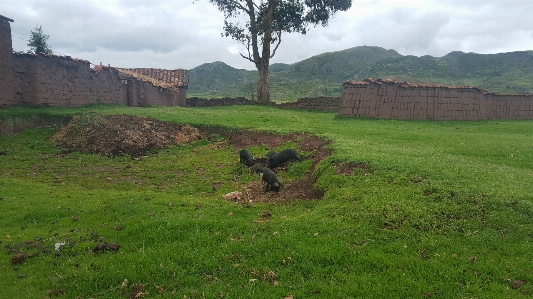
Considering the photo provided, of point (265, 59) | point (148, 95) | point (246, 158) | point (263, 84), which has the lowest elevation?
point (246, 158)

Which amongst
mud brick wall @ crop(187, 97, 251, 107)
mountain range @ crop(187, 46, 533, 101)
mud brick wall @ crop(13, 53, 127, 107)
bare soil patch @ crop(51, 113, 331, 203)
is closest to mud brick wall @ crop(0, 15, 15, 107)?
mud brick wall @ crop(13, 53, 127, 107)

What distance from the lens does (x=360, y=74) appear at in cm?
6794

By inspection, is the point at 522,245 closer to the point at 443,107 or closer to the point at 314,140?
the point at 314,140

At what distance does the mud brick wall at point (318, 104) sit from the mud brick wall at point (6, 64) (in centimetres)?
1853

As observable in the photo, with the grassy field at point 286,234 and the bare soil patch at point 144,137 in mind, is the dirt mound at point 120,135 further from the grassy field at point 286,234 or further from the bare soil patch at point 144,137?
the grassy field at point 286,234

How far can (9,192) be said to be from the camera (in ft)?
29.6

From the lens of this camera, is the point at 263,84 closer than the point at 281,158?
No

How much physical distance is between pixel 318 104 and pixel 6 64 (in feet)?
67.8

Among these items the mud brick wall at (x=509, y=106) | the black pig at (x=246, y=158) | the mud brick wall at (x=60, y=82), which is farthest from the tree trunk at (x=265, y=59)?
the black pig at (x=246, y=158)

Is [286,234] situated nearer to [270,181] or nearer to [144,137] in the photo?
[270,181]

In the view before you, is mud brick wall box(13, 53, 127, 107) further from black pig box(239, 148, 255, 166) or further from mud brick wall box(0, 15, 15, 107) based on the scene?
black pig box(239, 148, 255, 166)

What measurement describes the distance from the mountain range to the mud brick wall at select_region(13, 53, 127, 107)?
26.2 metres

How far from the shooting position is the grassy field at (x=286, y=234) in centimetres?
511

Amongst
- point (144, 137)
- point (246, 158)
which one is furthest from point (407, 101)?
point (144, 137)
